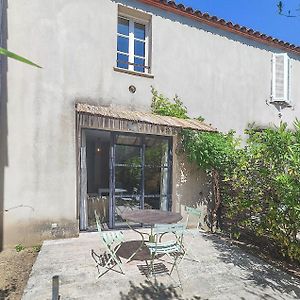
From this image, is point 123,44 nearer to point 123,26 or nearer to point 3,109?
point 123,26

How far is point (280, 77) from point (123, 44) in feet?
27.7

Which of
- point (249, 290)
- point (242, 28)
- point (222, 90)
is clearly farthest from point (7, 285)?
point (242, 28)

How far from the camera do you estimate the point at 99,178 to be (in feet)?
39.6

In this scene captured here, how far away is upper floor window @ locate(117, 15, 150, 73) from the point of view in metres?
11.2

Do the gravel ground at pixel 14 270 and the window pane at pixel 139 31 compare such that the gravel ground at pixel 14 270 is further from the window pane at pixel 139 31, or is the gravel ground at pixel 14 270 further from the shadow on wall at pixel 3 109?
the window pane at pixel 139 31

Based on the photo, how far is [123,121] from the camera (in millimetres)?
9125

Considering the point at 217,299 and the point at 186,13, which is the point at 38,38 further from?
the point at 217,299

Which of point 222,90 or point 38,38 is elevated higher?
point 38,38

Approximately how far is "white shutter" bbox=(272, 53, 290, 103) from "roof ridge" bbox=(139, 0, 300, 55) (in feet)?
2.62

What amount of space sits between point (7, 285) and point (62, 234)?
3.03 meters

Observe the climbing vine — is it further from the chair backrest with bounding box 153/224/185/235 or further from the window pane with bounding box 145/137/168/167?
the chair backrest with bounding box 153/224/185/235

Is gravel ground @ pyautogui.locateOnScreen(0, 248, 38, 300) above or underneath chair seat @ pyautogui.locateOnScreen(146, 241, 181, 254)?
underneath

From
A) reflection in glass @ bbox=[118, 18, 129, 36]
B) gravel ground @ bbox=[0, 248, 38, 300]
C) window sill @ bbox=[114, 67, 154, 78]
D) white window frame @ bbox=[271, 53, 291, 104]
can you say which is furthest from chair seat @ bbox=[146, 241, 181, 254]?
white window frame @ bbox=[271, 53, 291, 104]

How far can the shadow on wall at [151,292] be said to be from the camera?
5805 millimetres
